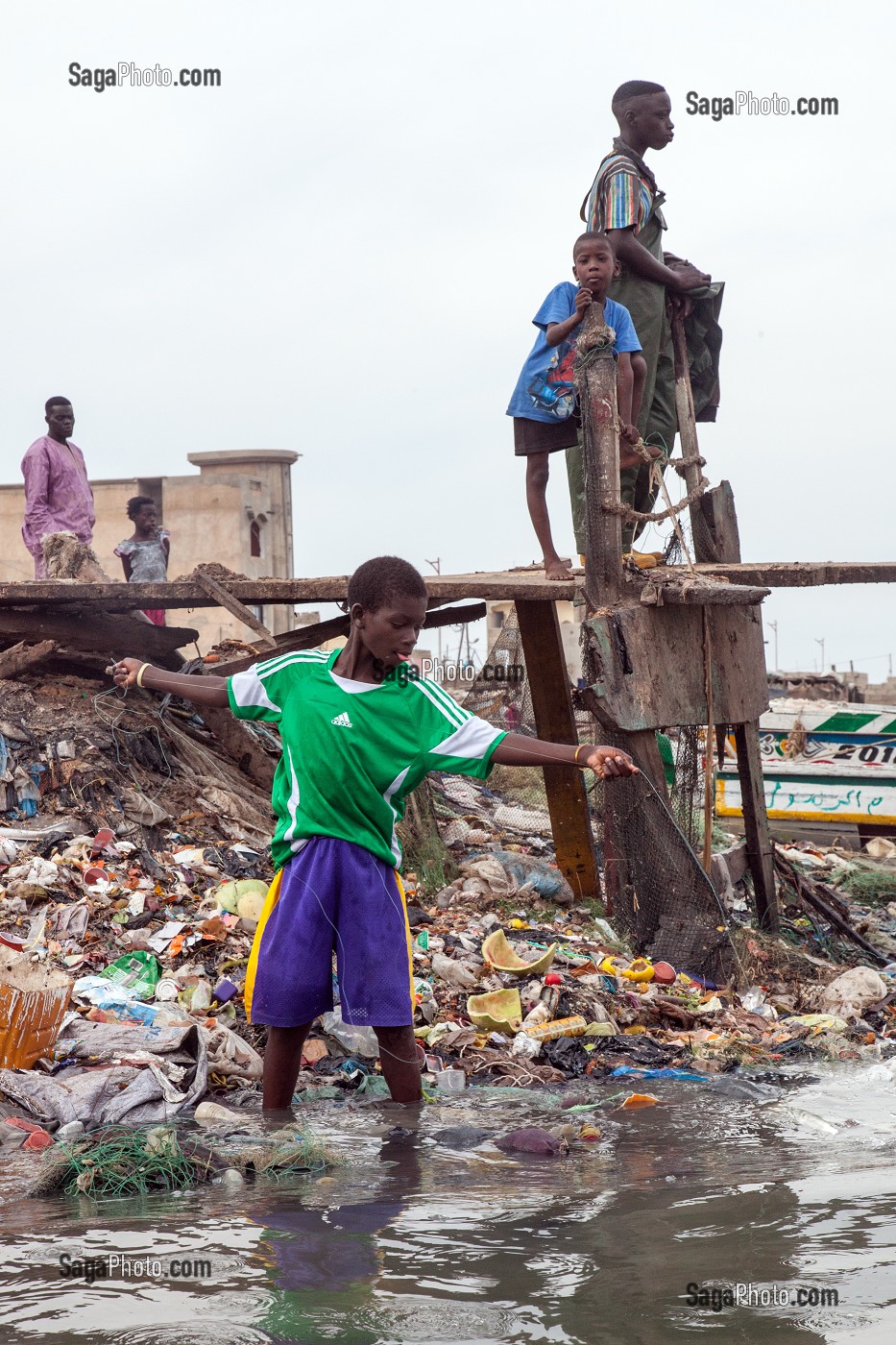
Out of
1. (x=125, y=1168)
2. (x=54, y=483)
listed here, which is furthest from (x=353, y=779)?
(x=54, y=483)

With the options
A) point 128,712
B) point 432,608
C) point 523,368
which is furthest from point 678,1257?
point 128,712

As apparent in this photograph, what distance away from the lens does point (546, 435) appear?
21.9 feet

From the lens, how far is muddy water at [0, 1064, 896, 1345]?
8.11 feet

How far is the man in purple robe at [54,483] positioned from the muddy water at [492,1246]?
5.82 m

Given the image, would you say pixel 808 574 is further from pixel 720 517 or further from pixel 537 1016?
pixel 537 1016

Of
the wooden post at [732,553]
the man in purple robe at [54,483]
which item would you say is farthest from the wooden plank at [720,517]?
the man in purple robe at [54,483]

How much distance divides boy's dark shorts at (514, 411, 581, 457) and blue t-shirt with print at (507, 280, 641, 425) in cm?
4

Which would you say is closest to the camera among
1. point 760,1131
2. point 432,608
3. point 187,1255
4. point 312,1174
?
point 187,1255

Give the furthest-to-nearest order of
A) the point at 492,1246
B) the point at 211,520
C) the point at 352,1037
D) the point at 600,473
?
the point at 211,520 → the point at 600,473 → the point at 352,1037 → the point at 492,1246

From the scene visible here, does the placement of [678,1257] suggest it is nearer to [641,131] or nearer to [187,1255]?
[187,1255]

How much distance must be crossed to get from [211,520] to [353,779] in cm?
1764

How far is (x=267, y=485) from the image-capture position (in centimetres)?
2169

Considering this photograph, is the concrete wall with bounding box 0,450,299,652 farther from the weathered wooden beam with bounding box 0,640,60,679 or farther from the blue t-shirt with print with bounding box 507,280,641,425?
the blue t-shirt with print with bounding box 507,280,641,425

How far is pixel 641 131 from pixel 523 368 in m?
1.30
